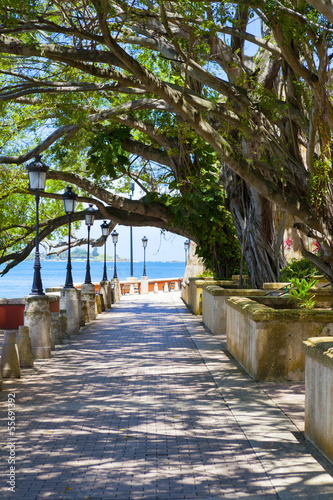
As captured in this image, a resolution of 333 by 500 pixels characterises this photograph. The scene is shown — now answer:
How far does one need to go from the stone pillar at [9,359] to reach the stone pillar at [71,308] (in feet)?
20.7

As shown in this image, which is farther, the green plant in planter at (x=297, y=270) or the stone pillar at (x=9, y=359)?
the green plant in planter at (x=297, y=270)

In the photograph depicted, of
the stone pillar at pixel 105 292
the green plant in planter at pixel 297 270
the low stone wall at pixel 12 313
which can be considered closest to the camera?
the green plant in planter at pixel 297 270

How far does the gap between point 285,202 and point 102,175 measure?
581 inches

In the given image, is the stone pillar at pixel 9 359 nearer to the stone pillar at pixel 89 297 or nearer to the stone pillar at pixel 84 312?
the stone pillar at pixel 84 312

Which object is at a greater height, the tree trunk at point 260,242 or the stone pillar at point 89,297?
the tree trunk at point 260,242

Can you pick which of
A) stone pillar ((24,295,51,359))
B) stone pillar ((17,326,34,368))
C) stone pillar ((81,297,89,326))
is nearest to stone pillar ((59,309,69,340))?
stone pillar ((24,295,51,359))

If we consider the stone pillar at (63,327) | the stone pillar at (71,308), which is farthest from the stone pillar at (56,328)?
the stone pillar at (71,308)

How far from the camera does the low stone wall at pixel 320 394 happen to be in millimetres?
5391

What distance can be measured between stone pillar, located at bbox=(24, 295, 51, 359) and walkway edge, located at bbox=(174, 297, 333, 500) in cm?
353

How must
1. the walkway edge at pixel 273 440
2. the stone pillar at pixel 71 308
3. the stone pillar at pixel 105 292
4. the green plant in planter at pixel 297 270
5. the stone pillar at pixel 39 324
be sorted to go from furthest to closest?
the stone pillar at pixel 105 292, the green plant in planter at pixel 297 270, the stone pillar at pixel 71 308, the stone pillar at pixel 39 324, the walkway edge at pixel 273 440

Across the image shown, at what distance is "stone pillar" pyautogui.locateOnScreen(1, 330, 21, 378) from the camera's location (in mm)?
9781

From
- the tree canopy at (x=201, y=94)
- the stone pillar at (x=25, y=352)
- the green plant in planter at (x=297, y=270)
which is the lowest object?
the stone pillar at (x=25, y=352)

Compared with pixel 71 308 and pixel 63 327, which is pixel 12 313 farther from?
pixel 63 327

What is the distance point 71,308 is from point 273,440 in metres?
11.5
